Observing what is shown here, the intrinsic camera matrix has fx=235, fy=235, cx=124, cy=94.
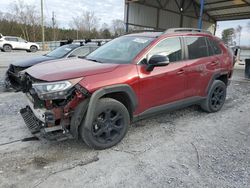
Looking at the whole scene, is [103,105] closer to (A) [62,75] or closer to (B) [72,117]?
(B) [72,117]

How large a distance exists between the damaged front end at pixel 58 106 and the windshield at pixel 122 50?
98 cm

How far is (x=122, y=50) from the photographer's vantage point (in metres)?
4.14

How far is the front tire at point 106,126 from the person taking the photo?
3217 millimetres

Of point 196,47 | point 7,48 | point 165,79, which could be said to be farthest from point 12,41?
point 165,79

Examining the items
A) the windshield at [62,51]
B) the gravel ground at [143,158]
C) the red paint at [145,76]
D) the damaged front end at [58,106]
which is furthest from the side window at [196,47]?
the windshield at [62,51]

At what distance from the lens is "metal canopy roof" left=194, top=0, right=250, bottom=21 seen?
716 inches

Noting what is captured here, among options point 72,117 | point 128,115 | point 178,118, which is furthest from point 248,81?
point 72,117

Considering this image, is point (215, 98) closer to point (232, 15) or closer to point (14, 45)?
point (232, 15)

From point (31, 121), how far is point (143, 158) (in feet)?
5.67

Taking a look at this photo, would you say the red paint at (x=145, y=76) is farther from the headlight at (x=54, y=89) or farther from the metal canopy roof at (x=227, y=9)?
the metal canopy roof at (x=227, y=9)

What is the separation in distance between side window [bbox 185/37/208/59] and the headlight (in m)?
2.46

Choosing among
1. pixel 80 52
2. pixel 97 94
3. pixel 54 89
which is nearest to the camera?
pixel 54 89

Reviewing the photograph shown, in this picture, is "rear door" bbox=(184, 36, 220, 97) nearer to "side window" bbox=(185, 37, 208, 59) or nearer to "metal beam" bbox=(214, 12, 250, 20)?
"side window" bbox=(185, 37, 208, 59)

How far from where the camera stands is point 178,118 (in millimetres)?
4844
